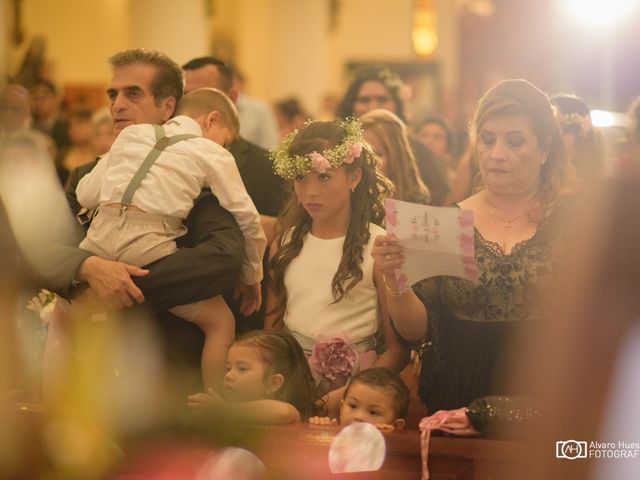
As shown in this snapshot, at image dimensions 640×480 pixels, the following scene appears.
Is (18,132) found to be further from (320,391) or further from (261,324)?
(320,391)

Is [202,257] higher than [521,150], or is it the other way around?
[521,150]

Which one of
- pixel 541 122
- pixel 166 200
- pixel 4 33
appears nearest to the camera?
pixel 166 200

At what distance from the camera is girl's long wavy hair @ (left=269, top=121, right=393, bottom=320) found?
15.7 feet

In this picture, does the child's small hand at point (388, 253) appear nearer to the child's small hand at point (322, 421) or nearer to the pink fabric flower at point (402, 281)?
the pink fabric flower at point (402, 281)

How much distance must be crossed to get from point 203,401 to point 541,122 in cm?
166

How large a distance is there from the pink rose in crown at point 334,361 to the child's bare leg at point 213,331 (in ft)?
1.15

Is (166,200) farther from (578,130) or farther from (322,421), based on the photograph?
(578,130)

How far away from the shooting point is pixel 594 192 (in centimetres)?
355

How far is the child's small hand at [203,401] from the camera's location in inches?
167

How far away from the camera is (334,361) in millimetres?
4641

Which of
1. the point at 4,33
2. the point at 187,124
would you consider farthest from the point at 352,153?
the point at 4,33

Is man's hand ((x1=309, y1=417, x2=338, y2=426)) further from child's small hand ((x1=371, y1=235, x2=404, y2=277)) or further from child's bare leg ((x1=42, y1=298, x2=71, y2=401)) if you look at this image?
child's bare leg ((x1=42, y1=298, x2=71, y2=401))

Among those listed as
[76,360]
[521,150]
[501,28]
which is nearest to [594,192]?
[521,150]

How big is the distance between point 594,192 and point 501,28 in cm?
2611
